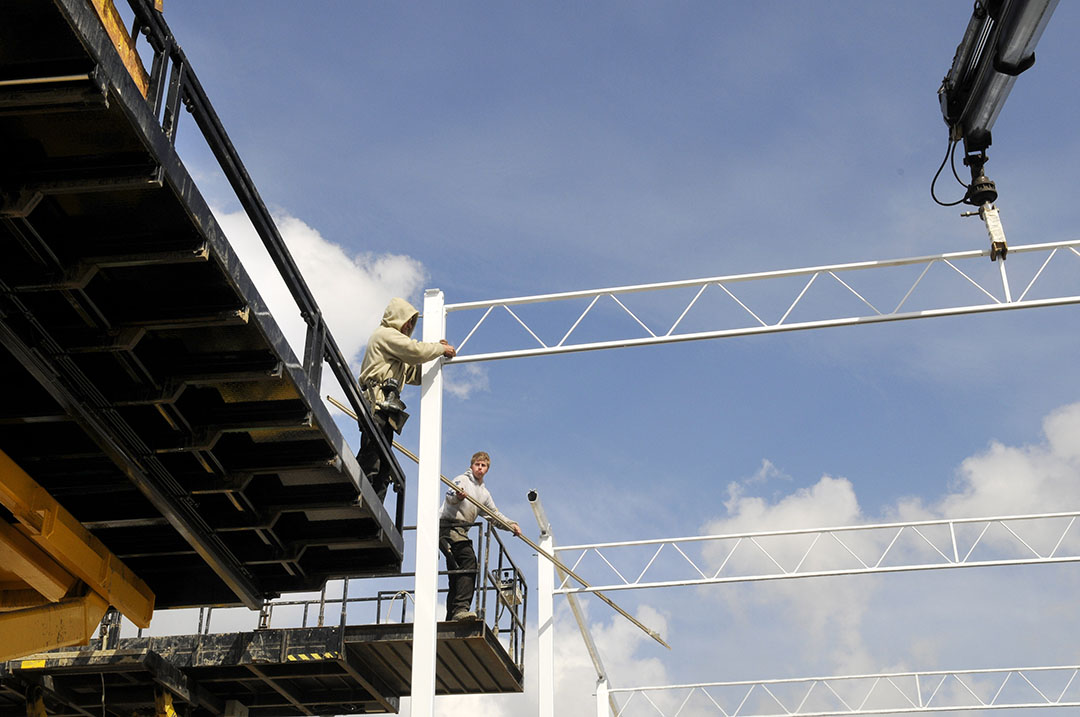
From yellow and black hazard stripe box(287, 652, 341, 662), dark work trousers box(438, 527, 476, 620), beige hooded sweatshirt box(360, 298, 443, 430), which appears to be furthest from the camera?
dark work trousers box(438, 527, 476, 620)

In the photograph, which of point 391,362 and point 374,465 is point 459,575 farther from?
point 374,465

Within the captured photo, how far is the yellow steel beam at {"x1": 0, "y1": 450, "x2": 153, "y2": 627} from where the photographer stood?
Answer: 26.0 feet

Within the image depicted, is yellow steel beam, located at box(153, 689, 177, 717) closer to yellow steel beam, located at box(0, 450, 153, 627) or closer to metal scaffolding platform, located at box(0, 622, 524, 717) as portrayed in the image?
metal scaffolding platform, located at box(0, 622, 524, 717)

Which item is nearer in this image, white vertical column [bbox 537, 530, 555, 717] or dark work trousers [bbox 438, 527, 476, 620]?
dark work trousers [bbox 438, 527, 476, 620]

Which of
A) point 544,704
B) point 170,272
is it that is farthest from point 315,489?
point 544,704

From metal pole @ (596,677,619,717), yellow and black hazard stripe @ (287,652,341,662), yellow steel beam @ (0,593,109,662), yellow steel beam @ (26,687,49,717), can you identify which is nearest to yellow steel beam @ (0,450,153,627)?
yellow steel beam @ (0,593,109,662)

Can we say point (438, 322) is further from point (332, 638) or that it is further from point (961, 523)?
point (961, 523)

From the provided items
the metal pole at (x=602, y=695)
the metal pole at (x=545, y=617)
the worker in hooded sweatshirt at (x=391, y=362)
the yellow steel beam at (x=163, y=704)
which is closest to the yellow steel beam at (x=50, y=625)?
the worker in hooded sweatshirt at (x=391, y=362)

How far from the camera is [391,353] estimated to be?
11633mm

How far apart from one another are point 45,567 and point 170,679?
17.9 feet

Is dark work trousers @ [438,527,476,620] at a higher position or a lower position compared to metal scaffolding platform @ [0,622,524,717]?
higher

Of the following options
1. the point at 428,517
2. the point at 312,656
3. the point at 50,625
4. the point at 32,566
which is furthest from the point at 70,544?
the point at 312,656

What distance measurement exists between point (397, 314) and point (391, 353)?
0.47 metres

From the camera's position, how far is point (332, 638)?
14.0 m
